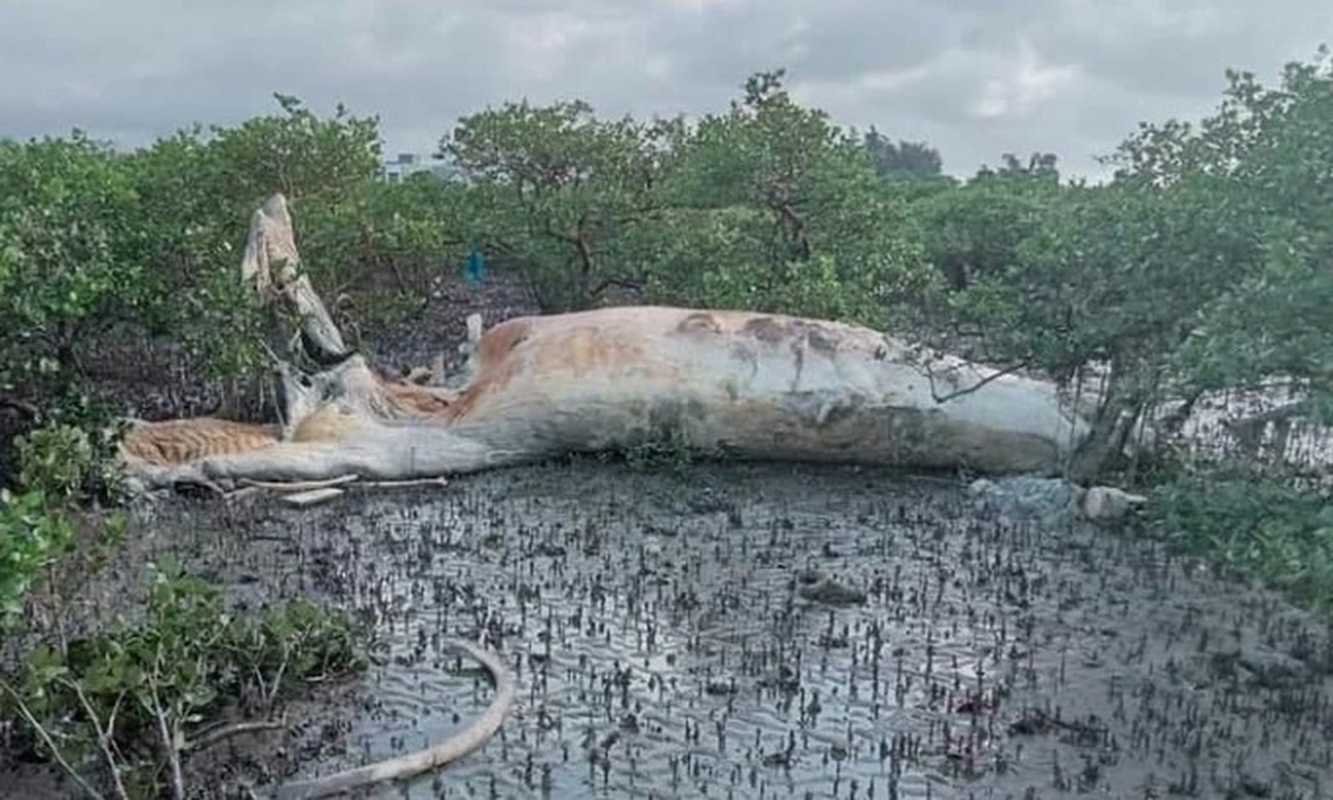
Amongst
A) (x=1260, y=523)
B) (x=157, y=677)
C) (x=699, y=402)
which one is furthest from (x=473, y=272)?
(x=1260, y=523)

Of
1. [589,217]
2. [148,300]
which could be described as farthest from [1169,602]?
[589,217]

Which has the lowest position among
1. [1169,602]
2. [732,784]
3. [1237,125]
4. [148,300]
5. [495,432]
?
[732,784]

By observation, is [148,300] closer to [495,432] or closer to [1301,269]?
[495,432]

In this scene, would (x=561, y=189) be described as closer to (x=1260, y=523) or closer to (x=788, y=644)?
(x=788, y=644)

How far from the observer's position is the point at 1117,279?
436 inches

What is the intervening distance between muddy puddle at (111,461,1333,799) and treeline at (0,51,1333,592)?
1145 millimetres

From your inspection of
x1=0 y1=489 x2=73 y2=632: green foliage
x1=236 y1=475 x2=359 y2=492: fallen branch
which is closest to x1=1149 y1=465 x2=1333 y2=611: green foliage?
x1=0 y1=489 x2=73 y2=632: green foliage

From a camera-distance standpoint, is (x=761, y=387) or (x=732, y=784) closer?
(x=732, y=784)

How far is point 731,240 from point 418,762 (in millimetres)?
11882

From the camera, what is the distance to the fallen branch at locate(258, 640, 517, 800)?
653 cm

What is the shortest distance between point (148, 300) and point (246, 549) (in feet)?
10.1

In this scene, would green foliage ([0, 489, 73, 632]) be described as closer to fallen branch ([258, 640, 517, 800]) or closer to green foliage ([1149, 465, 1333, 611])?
fallen branch ([258, 640, 517, 800])

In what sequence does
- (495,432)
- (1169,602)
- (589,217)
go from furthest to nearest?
(589,217)
(495,432)
(1169,602)

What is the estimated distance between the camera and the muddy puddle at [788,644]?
7.05 m
